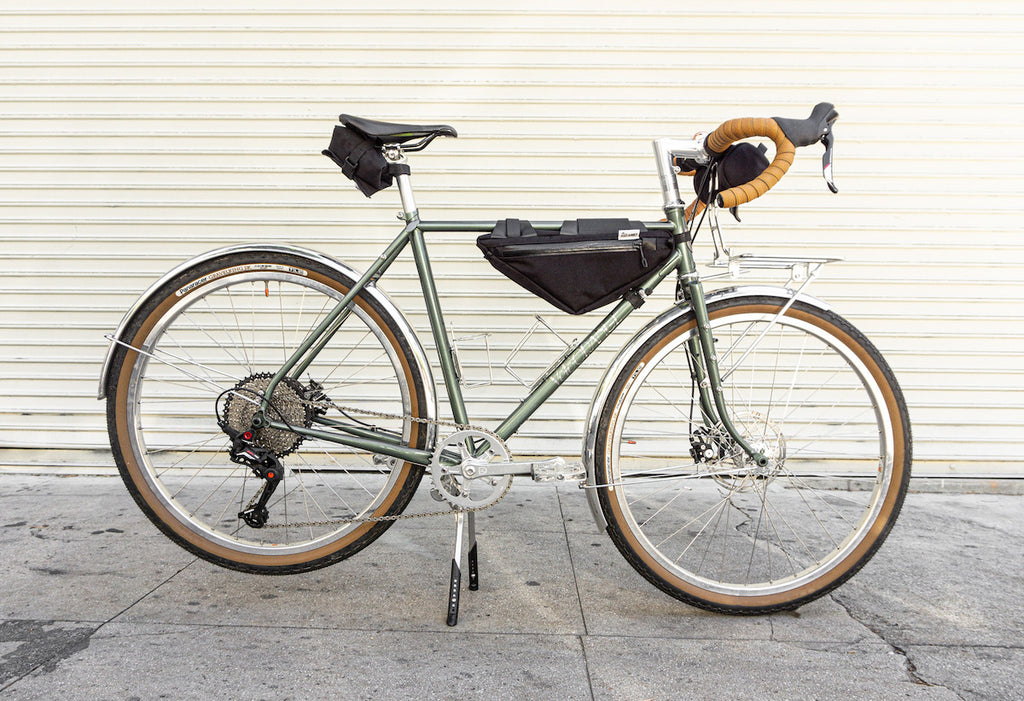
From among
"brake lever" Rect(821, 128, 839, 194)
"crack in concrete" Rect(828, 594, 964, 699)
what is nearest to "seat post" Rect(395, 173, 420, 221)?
"brake lever" Rect(821, 128, 839, 194)

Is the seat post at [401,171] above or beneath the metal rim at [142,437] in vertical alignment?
above

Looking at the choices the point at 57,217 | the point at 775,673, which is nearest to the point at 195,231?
the point at 57,217

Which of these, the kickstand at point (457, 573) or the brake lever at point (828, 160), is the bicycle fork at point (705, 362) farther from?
the kickstand at point (457, 573)

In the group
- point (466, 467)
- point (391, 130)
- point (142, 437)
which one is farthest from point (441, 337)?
point (142, 437)

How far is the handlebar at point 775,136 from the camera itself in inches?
80.2

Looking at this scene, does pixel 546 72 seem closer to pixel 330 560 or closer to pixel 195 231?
pixel 195 231

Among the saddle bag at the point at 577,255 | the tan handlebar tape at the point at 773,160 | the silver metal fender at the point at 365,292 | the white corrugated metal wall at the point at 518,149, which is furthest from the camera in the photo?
the white corrugated metal wall at the point at 518,149

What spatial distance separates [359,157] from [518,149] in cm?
153

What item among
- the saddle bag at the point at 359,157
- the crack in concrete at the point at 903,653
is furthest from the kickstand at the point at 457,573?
the crack in concrete at the point at 903,653

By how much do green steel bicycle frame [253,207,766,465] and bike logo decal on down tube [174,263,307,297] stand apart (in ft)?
0.68

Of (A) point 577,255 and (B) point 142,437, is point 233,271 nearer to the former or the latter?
(B) point 142,437

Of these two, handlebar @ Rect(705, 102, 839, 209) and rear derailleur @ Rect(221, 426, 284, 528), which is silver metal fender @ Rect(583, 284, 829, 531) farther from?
rear derailleur @ Rect(221, 426, 284, 528)

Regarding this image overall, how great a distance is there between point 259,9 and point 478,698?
3330 millimetres

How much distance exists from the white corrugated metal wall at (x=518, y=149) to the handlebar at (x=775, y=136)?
5.01 feet
